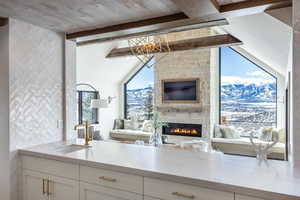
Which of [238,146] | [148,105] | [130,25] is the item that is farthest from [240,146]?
[130,25]

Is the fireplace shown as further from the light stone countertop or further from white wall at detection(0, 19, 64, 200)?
white wall at detection(0, 19, 64, 200)

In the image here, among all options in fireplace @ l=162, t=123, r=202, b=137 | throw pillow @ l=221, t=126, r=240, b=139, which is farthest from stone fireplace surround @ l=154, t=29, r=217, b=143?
throw pillow @ l=221, t=126, r=240, b=139

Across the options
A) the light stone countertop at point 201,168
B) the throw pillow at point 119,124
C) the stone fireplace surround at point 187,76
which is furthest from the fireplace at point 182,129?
the light stone countertop at point 201,168

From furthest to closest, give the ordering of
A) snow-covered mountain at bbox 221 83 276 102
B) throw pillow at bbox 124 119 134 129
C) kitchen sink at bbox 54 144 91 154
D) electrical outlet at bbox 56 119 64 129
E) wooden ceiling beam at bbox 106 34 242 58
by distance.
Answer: throw pillow at bbox 124 119 134 129 < snow-covered mountain at bbox 221 83 276 102 < wooden ceiling beam at bbox 106 34 242 58 < electrical outlet at bbox 56 119 64 129 < kitchen sink at bbox 54 144 91 154

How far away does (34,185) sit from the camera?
2.26 m

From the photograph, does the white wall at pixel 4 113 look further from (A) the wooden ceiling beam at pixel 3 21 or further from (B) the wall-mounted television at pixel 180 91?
(B) the wall-mounted television at pixel 180 91

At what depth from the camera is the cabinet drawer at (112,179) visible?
169cm

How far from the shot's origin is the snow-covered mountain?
6594 millimetres

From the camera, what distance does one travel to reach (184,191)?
1521 mm

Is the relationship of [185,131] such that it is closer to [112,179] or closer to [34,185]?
[34,185]

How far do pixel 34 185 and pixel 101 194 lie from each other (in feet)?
2.94

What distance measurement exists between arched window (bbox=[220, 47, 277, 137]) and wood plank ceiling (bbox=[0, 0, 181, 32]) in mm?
5495

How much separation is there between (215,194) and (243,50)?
20.5 ft

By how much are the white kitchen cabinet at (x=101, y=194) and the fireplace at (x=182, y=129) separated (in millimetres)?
5424
